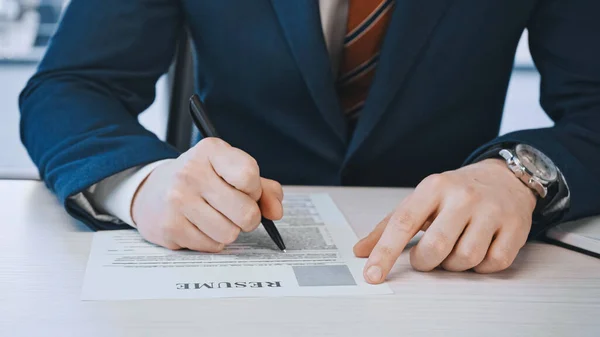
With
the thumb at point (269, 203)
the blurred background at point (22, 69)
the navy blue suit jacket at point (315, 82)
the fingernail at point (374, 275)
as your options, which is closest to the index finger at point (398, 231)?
the fingernail at point (374, 275)

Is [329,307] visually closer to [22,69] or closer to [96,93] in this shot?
[96,93]

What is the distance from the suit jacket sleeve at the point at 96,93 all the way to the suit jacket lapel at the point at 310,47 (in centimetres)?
19

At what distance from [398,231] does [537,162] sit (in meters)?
0.26

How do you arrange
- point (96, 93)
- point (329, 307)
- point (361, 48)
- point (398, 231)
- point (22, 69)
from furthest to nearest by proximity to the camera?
point (22, 69), point (361, 48), point (96, 93), point (398, 231), point (329, 307)

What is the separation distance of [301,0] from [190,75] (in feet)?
1.32

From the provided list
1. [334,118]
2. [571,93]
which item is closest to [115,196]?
[334,118]

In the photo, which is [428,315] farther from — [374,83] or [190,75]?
[190,75]

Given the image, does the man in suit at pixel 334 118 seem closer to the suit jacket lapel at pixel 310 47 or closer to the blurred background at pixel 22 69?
the suit jacket lapel at pixel 310 47

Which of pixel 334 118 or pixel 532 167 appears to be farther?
pixel 334 118

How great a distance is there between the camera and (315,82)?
1.08m

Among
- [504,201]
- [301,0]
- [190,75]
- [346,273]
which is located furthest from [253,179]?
[190,75]

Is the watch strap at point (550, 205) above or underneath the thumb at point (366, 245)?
above

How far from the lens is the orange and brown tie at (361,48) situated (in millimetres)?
1078

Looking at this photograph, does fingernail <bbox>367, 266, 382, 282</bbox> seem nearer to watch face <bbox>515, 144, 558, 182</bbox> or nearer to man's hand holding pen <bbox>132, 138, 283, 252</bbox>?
man's hand holding pen <bbox>132, 138, 283, 252</bbox>
